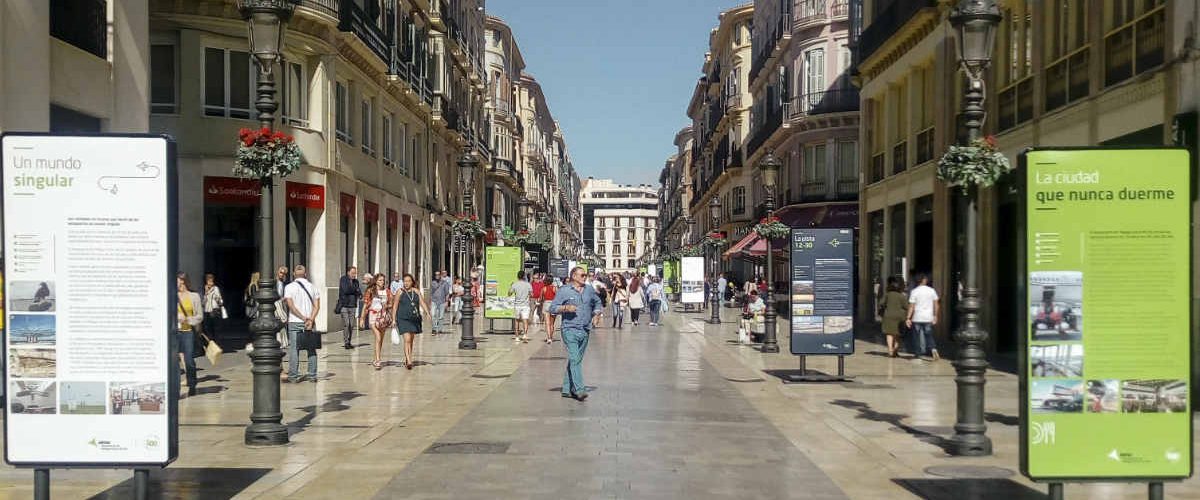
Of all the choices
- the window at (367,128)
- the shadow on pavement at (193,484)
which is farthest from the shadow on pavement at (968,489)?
the window at (367,128)

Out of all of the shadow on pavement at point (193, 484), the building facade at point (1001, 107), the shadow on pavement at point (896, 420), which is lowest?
the shadow on pavement at point (896, 420)

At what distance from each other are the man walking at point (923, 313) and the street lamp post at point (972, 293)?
10.8m

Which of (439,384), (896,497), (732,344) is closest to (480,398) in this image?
(439,384)

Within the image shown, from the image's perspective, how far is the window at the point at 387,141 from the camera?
36312 millimetres

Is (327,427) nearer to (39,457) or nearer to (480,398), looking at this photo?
(480,398)

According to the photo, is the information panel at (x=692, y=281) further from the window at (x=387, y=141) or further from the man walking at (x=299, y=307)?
the man walking at (x=299, y=307)

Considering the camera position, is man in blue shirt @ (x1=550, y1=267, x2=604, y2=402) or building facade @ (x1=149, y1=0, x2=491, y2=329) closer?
man in blue shirt @ (x1=550, y1=267, x2=604, y2=402)

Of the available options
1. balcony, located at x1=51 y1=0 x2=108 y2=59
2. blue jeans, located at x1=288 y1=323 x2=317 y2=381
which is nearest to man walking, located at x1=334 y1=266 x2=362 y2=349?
blue jeans, located at x1=288 y1=323 x2=317 y2=381

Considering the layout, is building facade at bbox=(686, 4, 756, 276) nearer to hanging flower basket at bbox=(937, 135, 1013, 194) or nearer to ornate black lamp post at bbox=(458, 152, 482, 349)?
ornate black lamp post at bbox=(458, 152, 482, 349)

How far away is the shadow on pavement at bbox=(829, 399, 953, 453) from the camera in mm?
10934

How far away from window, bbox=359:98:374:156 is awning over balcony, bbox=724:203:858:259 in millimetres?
16105

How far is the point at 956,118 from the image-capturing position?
79.8ft

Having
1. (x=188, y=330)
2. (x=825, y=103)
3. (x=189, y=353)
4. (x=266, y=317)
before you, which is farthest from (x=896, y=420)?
(x=825, y=103)

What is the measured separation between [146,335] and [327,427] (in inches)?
197
